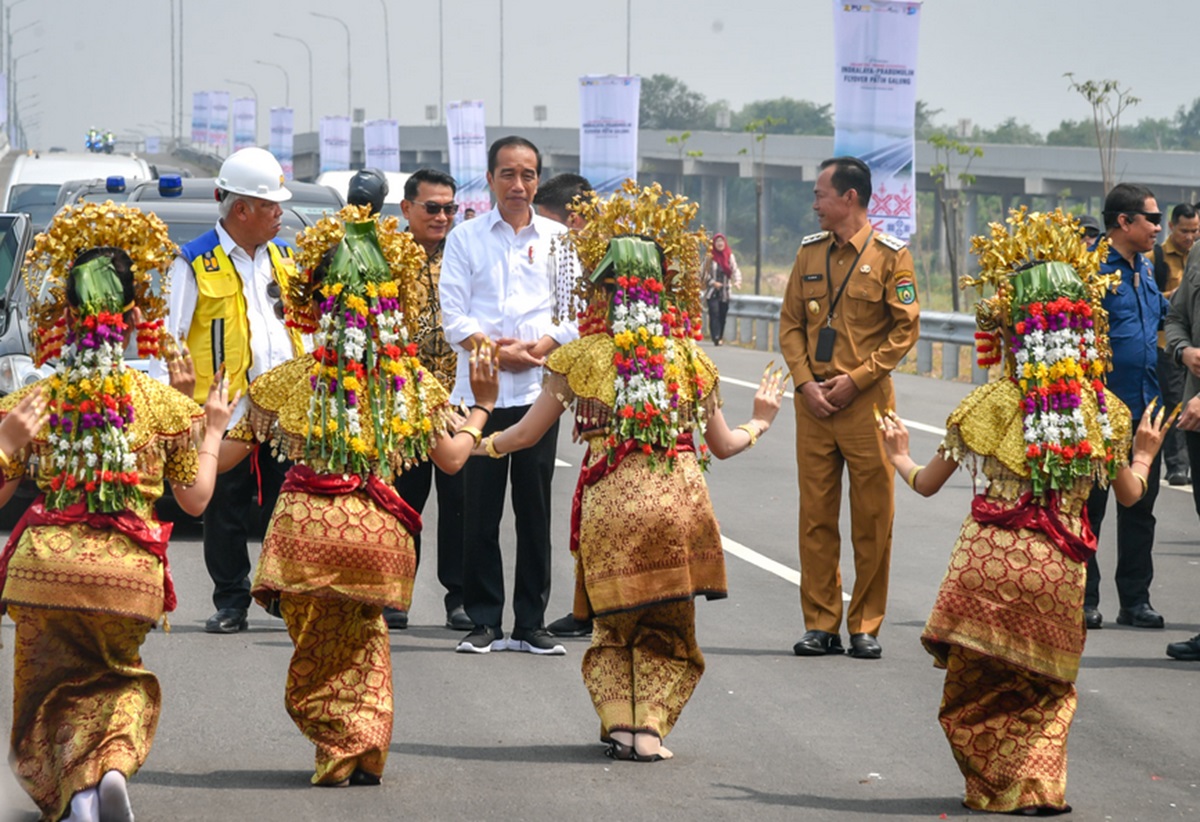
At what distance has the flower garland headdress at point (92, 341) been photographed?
572 cm

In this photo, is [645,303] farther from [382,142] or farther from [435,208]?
[382,142]

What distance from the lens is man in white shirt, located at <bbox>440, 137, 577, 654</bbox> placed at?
8953mm

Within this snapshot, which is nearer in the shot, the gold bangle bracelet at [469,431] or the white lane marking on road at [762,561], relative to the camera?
the gold bangle bracelet at [469,431]

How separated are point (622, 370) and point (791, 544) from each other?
565 centimetres

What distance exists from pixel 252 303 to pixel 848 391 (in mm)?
2854

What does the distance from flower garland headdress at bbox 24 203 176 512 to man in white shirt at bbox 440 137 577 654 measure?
3.09 m

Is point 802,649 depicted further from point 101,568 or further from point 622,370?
point 101,568

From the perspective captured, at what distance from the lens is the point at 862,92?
21.1 m

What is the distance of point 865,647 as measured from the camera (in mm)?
8844

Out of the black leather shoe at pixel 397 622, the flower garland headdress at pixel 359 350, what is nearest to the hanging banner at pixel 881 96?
the black leather shoe at pixel 397 622

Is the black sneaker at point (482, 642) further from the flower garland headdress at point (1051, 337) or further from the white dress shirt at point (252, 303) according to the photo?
the flower garland headdress at point (1051, 337)

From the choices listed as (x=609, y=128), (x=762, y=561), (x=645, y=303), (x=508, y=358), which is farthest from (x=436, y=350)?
(x=609, y=128)

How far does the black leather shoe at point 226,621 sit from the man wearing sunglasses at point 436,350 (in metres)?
0.76

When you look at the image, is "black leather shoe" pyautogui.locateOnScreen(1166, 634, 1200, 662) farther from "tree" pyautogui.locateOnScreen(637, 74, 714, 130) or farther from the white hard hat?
"tree" pyautogui.locateOnScreen(637, 74, 714, 130)
